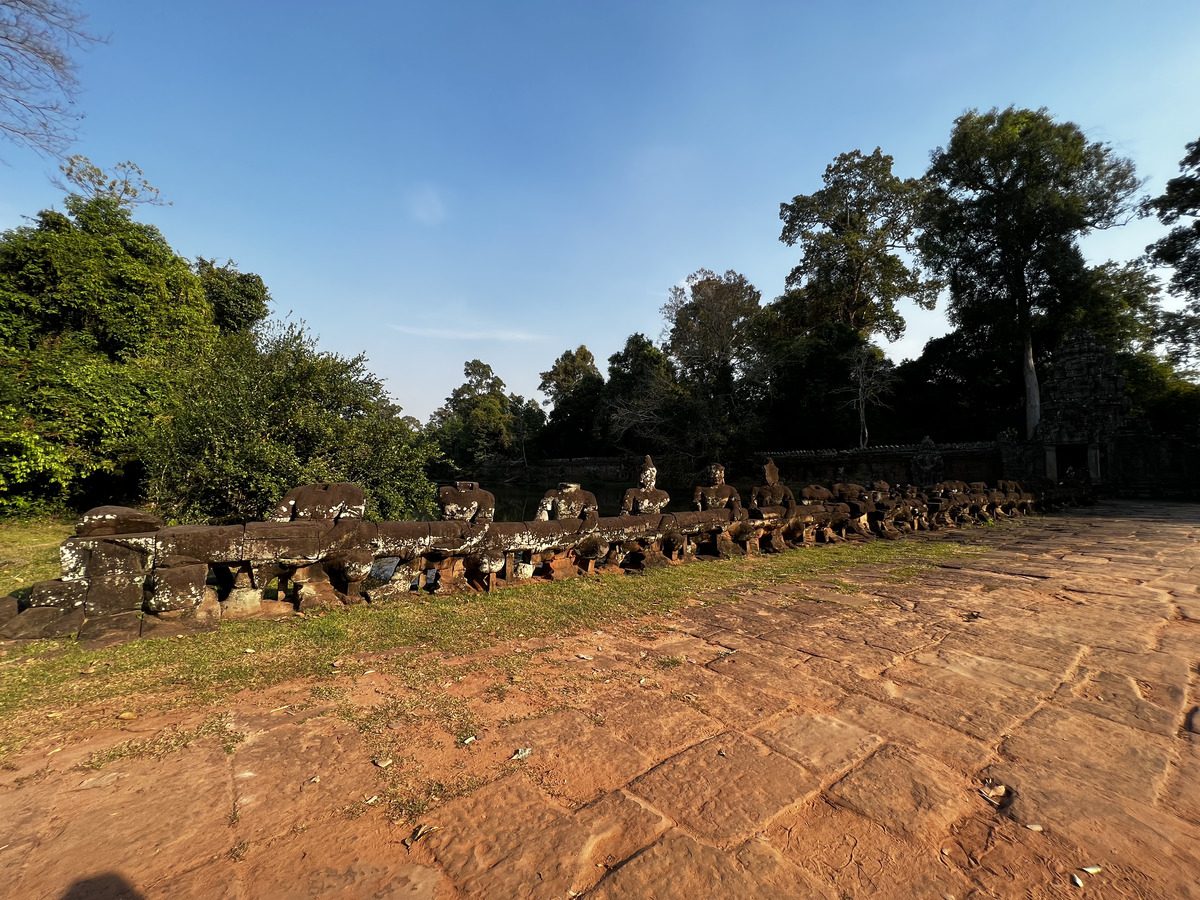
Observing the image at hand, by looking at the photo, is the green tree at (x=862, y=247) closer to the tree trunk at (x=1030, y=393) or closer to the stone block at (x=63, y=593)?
the tree trunk at (x=1030, y=393)

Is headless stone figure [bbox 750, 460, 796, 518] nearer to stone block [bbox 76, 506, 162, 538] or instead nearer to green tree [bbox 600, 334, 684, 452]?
stone block [bbox 76, 506, 162, 538]

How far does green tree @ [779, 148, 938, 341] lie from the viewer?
27734 mm

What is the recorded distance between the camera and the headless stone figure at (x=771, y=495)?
7.63 meters

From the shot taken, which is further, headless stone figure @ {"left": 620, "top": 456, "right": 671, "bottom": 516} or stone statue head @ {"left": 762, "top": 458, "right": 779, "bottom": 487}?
stone statue head @ {"left": 762, "top": 458, "right": 779, "bottom": 487}

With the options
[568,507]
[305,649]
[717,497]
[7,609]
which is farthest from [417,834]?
[717,497]

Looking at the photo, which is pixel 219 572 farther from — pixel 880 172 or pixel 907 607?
pixel 880 172

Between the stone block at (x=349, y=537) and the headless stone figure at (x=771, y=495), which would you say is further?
the headless stone figure at (x=771, y=495)

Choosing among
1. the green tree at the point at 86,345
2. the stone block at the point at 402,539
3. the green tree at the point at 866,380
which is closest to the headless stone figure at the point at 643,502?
the stone block at the point at 402,539

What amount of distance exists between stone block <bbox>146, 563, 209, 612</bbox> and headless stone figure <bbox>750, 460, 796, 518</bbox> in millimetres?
6508

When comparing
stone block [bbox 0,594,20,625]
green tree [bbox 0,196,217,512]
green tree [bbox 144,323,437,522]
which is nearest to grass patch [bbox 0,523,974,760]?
stone block [bbox 0,594,20,625]

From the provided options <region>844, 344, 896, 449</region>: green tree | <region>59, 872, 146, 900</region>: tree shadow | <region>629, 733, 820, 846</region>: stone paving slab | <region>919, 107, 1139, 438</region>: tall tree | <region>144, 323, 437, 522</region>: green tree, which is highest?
<region>919, 107, 1139, 438</region>: tall tree

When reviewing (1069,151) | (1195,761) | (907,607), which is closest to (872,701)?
(1195,761)

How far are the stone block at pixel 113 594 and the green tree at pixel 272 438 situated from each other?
6.10m

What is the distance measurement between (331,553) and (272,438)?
7.24m
